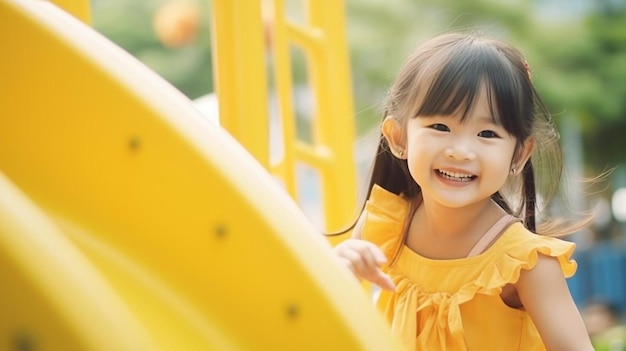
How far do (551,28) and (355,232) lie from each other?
9403 mm

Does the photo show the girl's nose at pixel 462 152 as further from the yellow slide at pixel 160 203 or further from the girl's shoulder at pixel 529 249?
the yellow slide at pixel 160 203

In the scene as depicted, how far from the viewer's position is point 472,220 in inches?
56.2

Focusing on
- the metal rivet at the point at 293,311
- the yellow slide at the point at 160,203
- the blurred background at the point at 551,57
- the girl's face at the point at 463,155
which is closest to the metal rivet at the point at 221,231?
the yellow slide at the point at 160,203

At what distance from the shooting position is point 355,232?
→ 1.57 meters

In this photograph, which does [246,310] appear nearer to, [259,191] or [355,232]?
[259,191]

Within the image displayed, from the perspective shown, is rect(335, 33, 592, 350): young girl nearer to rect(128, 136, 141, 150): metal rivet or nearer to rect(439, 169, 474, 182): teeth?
rect(439, 169, 474, 182): teeth

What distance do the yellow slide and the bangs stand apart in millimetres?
312

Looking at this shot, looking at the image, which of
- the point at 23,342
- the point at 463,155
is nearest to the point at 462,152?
the point at 463,155

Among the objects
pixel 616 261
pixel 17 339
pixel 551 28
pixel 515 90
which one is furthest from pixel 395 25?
pixel 17 339

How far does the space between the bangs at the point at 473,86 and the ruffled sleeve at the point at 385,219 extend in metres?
0.20

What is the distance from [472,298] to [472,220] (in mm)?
122

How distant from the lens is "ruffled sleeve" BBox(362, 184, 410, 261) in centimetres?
151

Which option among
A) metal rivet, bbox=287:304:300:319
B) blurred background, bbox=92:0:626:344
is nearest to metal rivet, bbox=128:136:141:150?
metal rivet, bbox=287:304:300:319

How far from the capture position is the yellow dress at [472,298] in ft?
4.34
